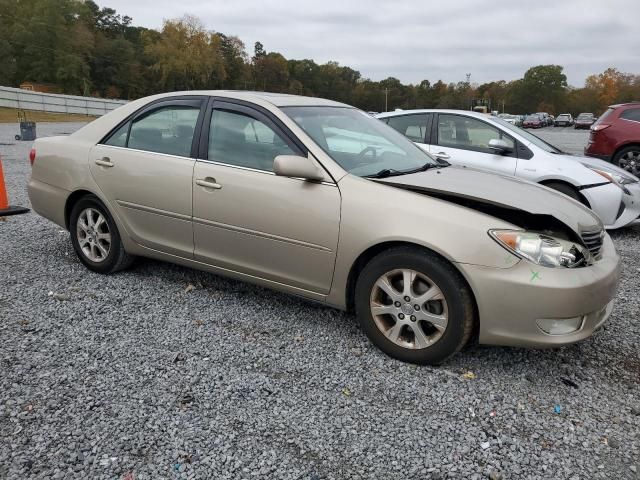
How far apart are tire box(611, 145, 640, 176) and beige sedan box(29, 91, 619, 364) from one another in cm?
744

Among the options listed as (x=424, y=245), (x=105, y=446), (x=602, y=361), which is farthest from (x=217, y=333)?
(x=602, y=361)

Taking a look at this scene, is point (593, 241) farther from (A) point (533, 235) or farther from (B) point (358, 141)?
(B) point (358, 141)

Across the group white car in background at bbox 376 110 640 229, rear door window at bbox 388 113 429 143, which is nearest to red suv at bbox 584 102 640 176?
white car in background at bbox 376 110 640 229

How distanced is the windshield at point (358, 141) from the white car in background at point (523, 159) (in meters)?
2.03

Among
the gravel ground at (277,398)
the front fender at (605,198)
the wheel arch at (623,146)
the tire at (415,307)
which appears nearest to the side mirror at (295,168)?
the tire at (415,307)

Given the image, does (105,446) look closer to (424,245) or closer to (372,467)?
(372,467)

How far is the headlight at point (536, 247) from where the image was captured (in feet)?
9.39

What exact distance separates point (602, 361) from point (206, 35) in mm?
93864

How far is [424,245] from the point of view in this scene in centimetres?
299

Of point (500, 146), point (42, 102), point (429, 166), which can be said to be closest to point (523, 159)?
point (500, 146)

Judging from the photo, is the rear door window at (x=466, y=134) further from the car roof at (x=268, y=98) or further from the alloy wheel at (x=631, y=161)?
the alloy wheel at (x=631, y=161)

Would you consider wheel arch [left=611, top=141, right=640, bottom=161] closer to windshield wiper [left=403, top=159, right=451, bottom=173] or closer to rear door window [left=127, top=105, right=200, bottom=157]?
windshield wiper [left=403, top=159, right=451, bottom=173]

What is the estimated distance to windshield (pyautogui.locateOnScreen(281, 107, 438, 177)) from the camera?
359 centimetres

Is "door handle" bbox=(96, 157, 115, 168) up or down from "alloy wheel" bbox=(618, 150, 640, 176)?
up
